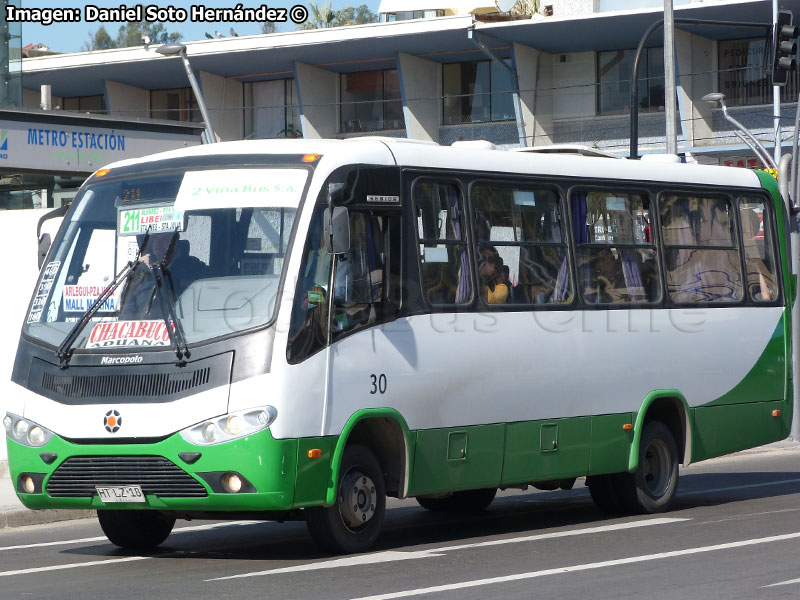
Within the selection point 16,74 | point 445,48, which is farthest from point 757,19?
point 16,74

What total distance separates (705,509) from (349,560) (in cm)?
466

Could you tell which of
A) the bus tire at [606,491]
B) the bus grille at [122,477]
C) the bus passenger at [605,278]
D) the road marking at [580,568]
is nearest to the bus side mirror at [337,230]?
the bus grille at [122,477]

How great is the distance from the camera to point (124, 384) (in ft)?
32.6

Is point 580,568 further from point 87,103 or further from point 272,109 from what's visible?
point 87,103

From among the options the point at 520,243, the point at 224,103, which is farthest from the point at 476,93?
the point at 520,243

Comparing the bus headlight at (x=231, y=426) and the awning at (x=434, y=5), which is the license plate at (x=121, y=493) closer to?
the bus headlight at (x=231, y=426)

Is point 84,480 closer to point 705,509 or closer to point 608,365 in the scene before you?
point 608,365

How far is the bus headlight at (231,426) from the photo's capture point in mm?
9617

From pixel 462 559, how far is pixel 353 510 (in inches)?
32.5

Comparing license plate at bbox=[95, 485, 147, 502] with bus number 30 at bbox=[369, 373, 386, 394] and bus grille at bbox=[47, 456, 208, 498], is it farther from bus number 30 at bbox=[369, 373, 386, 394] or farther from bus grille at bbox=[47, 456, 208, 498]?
bus number 30 at bbox=[369, 373, 386, 394]

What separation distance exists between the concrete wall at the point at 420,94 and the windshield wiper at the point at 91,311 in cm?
3554

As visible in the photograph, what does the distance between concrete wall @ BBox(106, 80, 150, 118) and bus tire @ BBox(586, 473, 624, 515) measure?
132 ft

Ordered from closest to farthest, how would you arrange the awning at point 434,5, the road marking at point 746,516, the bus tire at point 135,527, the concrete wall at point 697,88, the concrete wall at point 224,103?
the bus tire at point 135,527
the road marking at point 746,516
the concrete wall at point 697,88
the awning at point 434,5
the concrete wall at point 224,103

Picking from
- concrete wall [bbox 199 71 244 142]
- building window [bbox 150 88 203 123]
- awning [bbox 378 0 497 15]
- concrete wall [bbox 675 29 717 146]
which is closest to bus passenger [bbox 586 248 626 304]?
concrete wall [bbox 675 29 717 146]
